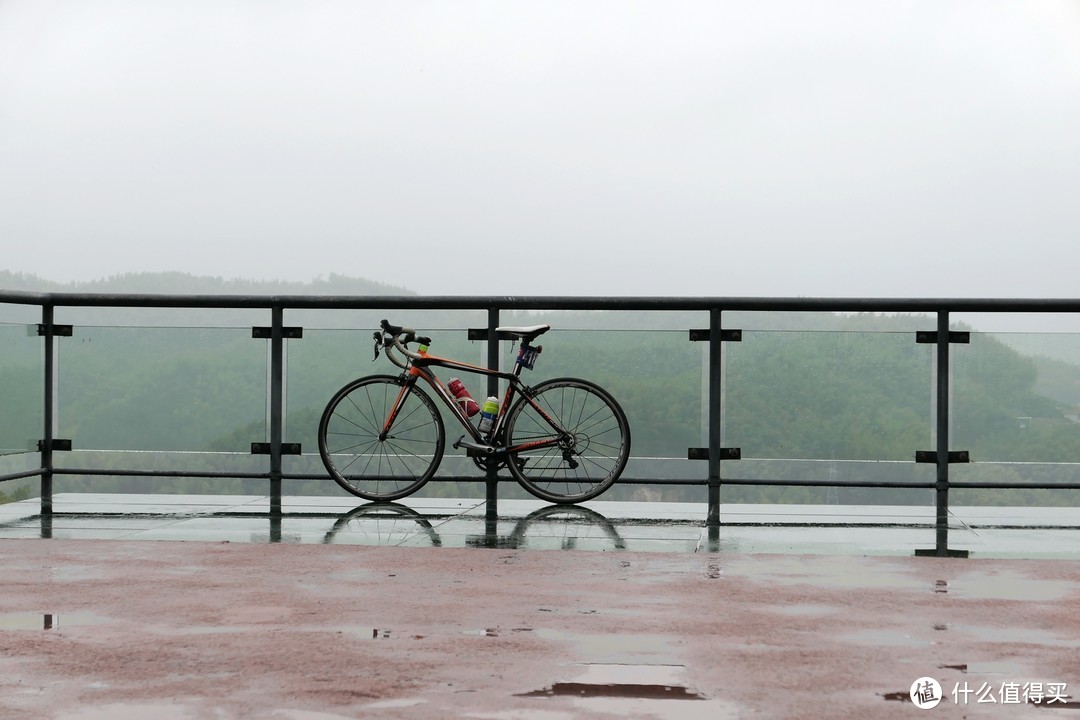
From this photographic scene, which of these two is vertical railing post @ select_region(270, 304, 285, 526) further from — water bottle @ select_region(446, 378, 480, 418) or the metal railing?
water bottle @ select_region(446, 378, 480, 418)

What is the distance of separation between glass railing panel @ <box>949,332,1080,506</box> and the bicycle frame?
2.43 metres

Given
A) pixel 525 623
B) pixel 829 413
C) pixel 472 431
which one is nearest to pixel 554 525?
pixel 472 431

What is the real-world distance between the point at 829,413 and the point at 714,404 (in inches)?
27.4

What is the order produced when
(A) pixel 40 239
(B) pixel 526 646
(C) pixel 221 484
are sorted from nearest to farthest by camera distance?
1. (B) pixel 526 646
2. (C) pixel 221 484
3. (A) pixel 40 239

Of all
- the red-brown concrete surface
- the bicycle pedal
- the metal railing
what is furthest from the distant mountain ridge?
the red-brown concrete surface

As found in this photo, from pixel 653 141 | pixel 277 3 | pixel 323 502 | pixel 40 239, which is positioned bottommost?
pixel 323 502

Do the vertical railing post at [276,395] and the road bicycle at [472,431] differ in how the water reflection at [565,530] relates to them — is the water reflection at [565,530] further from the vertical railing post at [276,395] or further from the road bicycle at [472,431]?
the vertical railing post at [276,395]

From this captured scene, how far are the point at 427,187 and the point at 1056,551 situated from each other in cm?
9649

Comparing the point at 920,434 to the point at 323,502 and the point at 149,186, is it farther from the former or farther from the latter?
the point at 149,186

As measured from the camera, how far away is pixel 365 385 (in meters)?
7.62

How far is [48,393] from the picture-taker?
8.27m

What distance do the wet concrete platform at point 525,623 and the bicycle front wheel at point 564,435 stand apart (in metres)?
1.13

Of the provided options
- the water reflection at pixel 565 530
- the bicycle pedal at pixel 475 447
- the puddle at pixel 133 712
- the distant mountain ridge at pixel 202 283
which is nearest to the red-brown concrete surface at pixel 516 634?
the puddle at pixel 133 712

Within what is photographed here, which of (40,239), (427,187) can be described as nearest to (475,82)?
(427,187)
